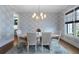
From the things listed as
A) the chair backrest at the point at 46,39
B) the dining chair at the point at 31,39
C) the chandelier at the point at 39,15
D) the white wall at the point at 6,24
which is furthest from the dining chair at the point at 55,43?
the white wall at the point at 6,24

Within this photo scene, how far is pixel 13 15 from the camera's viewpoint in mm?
4738

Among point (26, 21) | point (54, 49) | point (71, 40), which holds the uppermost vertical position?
point (26, 21)

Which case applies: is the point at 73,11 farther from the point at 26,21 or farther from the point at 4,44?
the point at 4,44

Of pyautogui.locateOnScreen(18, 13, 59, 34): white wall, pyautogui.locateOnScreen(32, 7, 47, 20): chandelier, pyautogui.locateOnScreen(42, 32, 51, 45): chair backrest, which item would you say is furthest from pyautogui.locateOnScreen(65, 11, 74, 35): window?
pyautogui.locateOnScreen(32, 7, 47, 20): chandelier

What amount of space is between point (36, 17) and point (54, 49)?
155 cm

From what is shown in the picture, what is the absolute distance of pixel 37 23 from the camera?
493 cm

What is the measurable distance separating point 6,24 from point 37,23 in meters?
1.27

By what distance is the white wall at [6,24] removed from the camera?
4706 mm

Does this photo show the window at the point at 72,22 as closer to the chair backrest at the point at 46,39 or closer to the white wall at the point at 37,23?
the white wall at the point at 37,23

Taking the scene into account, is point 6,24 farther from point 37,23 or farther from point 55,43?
point 55,43

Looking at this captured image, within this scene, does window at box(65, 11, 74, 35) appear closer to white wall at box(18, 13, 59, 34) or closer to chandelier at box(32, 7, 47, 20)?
white wall at box(18, 13, 59, 34)

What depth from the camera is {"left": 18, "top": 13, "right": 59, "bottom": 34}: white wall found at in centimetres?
487
